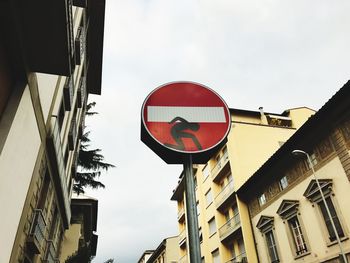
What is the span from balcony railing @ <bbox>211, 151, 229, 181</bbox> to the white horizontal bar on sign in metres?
23.1

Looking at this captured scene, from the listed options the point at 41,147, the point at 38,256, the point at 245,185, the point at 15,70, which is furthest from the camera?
the point at 245,185

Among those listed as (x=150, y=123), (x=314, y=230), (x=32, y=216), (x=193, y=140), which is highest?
(x=314, y=230)

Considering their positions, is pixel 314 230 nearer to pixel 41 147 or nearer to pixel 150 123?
pixel 41 147

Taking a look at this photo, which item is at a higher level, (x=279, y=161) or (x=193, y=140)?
(x=279, y=161)

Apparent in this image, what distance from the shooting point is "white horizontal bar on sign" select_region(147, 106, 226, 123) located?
239 centimetres

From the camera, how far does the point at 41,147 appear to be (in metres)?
8.14

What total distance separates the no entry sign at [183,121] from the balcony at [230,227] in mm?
20713

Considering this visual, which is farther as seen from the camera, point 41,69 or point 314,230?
point 314,230

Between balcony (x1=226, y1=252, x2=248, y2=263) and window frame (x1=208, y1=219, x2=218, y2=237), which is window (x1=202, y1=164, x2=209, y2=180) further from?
balcony (x1=226, y1=252, x2=248, y2=263)

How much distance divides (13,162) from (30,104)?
1.35 meters

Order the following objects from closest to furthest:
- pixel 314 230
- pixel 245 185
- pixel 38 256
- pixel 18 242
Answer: pixel 18 242
pixel 38 256
pixel 314 230
pixel 245 185

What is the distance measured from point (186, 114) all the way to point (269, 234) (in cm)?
1905

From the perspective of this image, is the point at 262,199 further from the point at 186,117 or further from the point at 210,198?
the point at 186,117

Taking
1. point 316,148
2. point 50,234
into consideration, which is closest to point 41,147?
point 50,234
